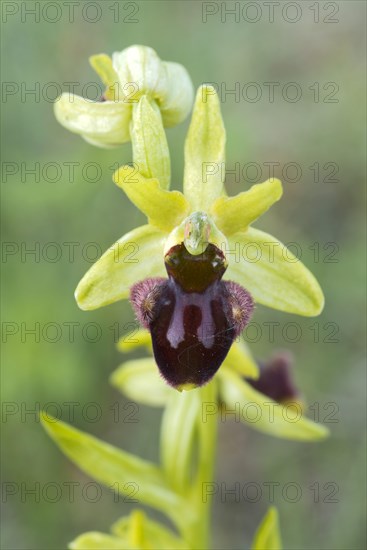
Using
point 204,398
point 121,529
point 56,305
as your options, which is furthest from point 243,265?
point 56,305

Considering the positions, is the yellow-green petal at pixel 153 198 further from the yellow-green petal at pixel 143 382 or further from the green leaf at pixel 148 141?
the yellow-green petal at pixel 143 382

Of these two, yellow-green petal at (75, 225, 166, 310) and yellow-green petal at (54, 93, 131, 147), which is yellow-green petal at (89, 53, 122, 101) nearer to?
yellow-green petal at (54, 93, 131, 147)

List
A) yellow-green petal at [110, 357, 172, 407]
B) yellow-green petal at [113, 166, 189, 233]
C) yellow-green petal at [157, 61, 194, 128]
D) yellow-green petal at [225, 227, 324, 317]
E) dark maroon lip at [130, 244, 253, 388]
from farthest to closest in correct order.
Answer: yellow-green petal at [110, 357, 172, 407] → yellow-green petal at [157, 61, 194, 128] → yellow-green petal at [225, 227, 324, 317] → yellow-green petal at [113, 166, 189, 233] → dark maroon lip at [130, 244, 253, 388]

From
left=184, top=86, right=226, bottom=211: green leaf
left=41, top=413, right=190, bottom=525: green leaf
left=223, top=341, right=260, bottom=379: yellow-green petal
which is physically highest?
left=184, top=86, right=226, bottom=211: green leaf

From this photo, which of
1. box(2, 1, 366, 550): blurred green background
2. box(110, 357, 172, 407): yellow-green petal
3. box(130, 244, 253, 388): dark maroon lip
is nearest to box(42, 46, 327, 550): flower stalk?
box(130, 244, 253, 388): dark maroon lip

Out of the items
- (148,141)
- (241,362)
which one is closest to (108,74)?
(148,141)

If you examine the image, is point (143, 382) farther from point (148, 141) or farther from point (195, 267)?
point (148, 141)
